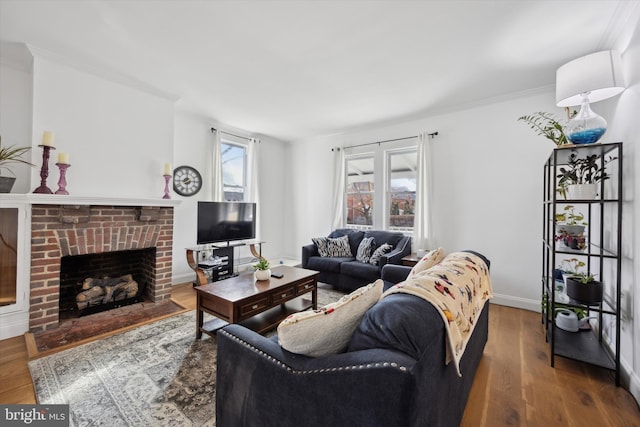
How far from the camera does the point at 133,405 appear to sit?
1.64m

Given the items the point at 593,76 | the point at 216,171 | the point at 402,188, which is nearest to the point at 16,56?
the point at 216,171

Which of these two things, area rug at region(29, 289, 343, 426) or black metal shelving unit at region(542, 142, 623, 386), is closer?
area rug at region(29, 289, 343, 426)

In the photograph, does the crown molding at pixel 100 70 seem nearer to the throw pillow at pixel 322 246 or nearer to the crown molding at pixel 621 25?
the throw pillow at pixel 322 246

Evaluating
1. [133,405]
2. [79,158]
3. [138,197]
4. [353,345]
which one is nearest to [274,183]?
[138,197]

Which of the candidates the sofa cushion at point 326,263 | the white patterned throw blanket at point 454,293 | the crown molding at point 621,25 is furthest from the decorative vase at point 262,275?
the crown molding at point 621,25

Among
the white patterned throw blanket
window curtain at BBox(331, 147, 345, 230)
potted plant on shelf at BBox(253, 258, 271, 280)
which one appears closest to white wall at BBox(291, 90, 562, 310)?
window curtain at BBox(331, 147, 345, 230)

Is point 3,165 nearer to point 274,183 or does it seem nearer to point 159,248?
point 159,248

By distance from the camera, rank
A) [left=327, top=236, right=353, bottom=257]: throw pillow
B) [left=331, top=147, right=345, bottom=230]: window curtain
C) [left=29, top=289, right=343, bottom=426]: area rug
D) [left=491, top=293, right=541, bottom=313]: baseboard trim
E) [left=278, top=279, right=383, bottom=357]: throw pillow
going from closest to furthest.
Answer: [left=278, top=279, right=383, bottom=357]: throw pillow → [left=29, top=289, right=343, bottom=426]: area rug → [left=491, top=293, right=541, bottom=313]: baseboard trim → [left=327, top=236, right=353, bottom=257]: throw pillow → [left=331, top=147, right=345, bottom=230]: window curtain

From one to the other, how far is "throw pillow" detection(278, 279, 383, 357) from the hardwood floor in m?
1.15

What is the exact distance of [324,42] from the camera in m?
2.35

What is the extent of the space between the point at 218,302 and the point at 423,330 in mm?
1930

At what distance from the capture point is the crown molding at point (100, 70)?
257 centimetres

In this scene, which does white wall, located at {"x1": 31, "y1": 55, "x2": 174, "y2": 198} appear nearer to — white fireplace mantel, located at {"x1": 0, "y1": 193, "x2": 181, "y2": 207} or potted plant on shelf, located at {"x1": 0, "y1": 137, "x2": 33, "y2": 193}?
potted plant on shelf, located at {"x1": 0, "y1": 137, "x2": 33, "y2": 193}

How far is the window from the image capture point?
4398 millimetres
